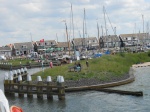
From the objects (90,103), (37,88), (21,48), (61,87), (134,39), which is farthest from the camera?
(21,48)

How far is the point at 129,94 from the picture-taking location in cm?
3306

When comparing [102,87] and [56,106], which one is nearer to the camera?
[56,106]

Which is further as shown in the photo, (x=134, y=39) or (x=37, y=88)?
(x=134, y=39)

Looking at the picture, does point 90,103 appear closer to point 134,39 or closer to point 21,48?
point 134,39

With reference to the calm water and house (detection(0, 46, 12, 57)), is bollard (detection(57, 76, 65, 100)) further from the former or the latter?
house (detection(0, 46, 12, 57))

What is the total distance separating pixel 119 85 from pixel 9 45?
145055mm

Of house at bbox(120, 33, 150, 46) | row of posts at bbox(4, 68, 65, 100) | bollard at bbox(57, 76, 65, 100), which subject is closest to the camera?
bollard at bbox(57, 76, 65, 100)

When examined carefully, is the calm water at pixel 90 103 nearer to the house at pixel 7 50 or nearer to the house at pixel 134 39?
the house at pixel 134 39

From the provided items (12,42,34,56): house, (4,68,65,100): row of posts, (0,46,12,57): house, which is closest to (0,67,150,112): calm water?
(4,68,65,100): row of posts

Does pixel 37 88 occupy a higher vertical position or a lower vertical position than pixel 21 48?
lower

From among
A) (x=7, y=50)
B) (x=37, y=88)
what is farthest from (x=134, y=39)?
(x=37, y=88)

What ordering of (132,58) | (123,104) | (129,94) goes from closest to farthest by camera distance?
(123,104) < (129,94) < (132,58)

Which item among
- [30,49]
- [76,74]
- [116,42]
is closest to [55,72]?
[76,74]

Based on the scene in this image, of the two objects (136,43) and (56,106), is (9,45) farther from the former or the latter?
(56,106)
